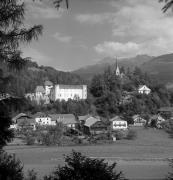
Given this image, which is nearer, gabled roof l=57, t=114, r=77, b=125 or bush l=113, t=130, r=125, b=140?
bush l=113, t=130, r=125, b=140

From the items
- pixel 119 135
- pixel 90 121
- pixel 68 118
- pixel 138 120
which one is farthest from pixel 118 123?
pixel 119 135

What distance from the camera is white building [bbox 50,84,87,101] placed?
80.0 m

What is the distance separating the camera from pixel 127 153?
109ft

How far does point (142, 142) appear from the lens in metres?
43.8


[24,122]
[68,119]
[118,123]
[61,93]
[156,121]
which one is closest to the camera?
[24,122]

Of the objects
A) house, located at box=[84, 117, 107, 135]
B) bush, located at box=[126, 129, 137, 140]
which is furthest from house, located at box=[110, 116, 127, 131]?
bush, located at box=[126, 129, 137, 140]

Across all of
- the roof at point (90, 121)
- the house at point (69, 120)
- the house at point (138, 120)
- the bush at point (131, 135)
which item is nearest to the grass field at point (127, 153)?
the bush at point (131, 135)

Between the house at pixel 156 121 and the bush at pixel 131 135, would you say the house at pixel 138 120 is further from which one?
the bush at pixel 131 135

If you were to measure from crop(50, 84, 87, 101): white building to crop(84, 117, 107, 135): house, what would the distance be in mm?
21832

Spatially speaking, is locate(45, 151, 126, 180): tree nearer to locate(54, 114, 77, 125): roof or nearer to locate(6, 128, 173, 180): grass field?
locate(6, 128, 173, 180): grass field

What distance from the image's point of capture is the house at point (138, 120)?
207 feet

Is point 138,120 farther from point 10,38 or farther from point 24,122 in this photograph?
point 10,38

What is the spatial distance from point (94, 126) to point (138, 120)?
38.9ft

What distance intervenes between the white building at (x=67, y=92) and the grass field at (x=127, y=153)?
29246mm
